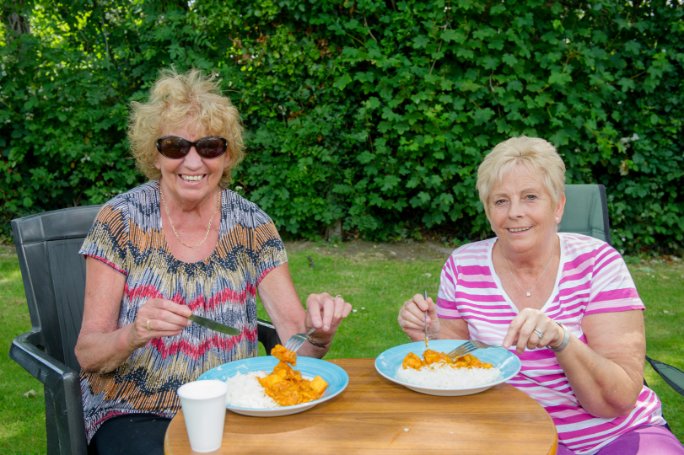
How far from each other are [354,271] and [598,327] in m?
4.15

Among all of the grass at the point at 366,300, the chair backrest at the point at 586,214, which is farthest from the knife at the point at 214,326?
the grass at the point at 366,300

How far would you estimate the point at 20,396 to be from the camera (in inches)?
152

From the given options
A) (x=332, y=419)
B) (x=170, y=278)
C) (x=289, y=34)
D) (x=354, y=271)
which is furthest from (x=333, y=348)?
(x=289, y=34)

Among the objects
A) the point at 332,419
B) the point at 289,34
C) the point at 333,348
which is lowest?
the point at 333,348

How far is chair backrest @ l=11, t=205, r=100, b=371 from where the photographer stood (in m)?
2.49

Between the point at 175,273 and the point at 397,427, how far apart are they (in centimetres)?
99

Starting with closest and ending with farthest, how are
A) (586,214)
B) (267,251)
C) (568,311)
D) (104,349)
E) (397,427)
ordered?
(397,427)
(104,349)
(568,311)
(267,251)
(586,214)

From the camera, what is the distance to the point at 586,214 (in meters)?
3.04

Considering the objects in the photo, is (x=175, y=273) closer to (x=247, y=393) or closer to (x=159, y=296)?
(x=159, y=296)

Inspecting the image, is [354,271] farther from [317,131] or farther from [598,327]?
[598,327]

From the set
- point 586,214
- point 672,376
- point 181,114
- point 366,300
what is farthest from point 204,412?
point 366,300

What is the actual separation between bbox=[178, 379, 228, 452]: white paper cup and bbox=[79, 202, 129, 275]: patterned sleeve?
0.81m

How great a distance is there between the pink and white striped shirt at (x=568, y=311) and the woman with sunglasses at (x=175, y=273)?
0.47m

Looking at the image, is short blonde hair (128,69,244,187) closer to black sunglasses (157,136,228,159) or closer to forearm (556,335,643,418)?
black sunglasses (157,136,228,159)
